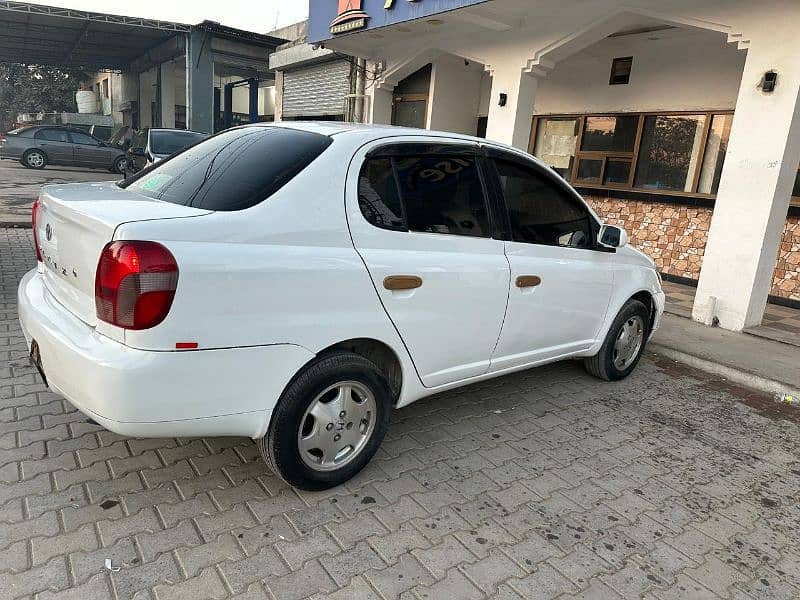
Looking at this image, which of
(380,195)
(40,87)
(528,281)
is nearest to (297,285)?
(380,195)

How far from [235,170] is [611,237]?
8.31 ft

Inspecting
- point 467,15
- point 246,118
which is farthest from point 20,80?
point 467,15

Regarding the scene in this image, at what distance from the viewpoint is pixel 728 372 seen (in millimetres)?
5043

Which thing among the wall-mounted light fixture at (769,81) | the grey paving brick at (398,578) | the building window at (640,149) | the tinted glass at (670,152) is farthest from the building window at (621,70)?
the grey paving brick at (398,578)

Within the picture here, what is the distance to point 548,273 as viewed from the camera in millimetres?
3664

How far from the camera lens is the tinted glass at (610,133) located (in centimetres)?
903

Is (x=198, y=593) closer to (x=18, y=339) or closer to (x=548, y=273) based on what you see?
(x=548, y=273)

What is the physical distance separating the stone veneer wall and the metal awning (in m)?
18.6

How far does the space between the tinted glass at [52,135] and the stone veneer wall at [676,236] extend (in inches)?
685

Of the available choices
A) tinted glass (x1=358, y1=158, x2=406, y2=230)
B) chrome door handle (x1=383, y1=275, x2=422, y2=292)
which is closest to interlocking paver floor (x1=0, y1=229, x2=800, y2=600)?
chrome door handle (x1=383, y1=275, x2=422, y2=292)

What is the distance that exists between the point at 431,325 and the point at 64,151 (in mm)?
20114

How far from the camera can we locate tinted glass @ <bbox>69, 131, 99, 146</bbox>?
63.3 feet

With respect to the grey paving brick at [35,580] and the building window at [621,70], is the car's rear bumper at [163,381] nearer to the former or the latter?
the grey paving brick at [35,580]

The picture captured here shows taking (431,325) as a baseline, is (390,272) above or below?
above
